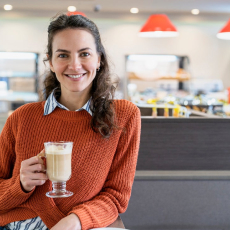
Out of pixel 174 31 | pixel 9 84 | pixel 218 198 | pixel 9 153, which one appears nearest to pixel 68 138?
pixel 9 153

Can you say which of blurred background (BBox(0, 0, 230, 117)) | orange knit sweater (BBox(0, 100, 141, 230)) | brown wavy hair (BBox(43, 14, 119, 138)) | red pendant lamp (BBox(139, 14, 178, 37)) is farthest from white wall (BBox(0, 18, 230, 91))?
orange knit sweater (BBox(0, 100, 141, 230))

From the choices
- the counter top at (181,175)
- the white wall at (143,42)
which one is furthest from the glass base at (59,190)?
the white wall at (143,42)

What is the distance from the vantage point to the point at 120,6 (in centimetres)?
771

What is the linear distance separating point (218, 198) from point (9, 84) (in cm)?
610

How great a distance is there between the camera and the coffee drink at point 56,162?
1236 mm

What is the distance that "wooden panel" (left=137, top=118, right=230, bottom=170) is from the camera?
2672mm

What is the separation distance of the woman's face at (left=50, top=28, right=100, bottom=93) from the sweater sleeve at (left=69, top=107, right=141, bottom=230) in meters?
0.27

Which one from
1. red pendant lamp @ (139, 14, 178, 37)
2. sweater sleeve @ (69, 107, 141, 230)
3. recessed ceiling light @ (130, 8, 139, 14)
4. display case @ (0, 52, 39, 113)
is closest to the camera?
sweater sleeve @ (69, 107, 141, 230)

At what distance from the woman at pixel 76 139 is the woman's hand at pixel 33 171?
85 millimetres

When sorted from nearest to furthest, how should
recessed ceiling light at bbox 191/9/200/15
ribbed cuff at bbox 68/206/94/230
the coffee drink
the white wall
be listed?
the coffee drink < ribbed cuff at bbox 68/206/94/230 < recessed ceiling light at bbox 191/9/200/15 < the white wall

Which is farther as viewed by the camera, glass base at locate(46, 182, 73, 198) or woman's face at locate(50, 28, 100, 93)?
woman's face at locate(50, 28, 100, 93)

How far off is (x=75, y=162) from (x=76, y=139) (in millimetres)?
92

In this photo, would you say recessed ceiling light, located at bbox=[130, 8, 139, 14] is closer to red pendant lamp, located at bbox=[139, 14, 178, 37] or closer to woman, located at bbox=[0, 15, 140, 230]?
red pendant lamp, located at bbox=[139, 14, 178, 37]

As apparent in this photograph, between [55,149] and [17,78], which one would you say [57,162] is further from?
[17,78]
